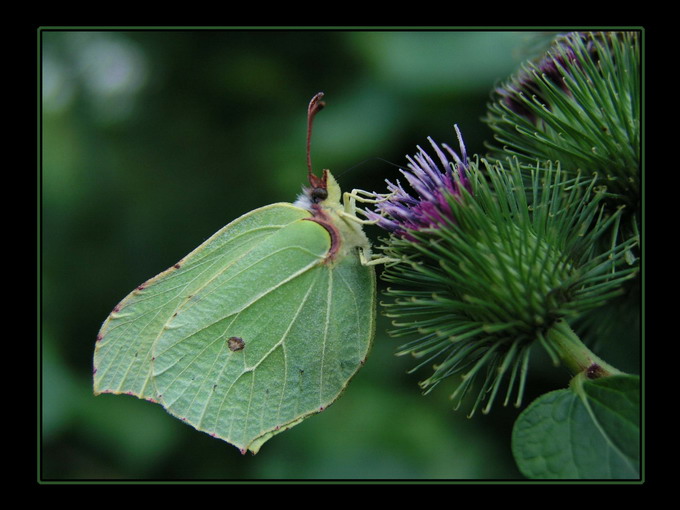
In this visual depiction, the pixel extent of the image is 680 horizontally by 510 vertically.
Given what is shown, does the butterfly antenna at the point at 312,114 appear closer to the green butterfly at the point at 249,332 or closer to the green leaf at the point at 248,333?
the green butterfly at the point at 249,332

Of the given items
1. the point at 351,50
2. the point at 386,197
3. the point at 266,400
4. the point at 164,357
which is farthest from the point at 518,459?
the point at 351,50

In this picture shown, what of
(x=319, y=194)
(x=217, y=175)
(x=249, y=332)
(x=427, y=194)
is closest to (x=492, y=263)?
(x=427, y=194)

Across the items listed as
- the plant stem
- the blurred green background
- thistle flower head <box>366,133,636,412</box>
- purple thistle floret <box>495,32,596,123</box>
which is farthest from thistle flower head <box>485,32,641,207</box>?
the blurred green background

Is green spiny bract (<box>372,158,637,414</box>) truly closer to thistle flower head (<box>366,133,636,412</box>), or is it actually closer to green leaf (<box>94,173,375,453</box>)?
thistle flower head (<box>366,133,636,412</box>)

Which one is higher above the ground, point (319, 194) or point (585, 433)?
point (319, 194)

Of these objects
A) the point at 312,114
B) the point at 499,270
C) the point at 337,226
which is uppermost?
the point at 312,114

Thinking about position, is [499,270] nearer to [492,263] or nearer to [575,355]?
[492,263]
